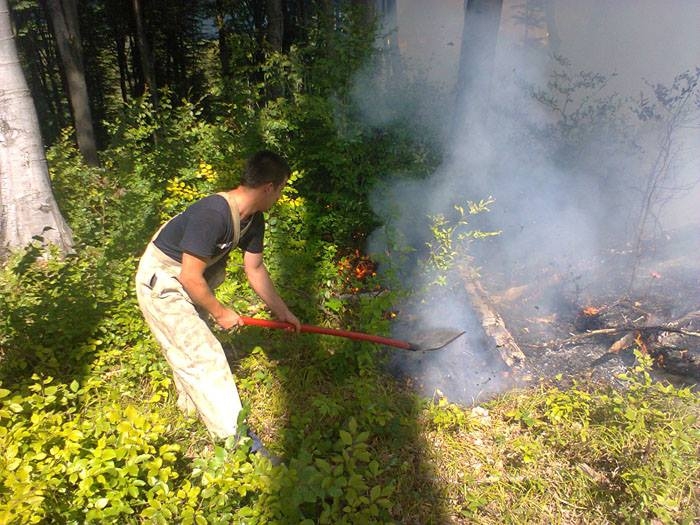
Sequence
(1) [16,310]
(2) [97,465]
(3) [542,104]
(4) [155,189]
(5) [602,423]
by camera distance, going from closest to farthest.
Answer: (2) [97,465] → (5) [602,423] → (1) [16,310] → (4) [155,189] → (3) [542,104]

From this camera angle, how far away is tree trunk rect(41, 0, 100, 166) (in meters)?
7.87

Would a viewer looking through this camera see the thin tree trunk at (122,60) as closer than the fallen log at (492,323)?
No

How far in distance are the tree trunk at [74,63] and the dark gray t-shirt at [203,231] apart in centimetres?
712

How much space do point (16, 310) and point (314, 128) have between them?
11.6 ft

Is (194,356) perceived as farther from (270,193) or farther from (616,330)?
(616,330)

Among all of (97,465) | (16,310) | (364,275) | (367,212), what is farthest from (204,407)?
(367,212)

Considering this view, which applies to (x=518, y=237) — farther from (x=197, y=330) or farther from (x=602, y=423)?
(x=197, y=330)

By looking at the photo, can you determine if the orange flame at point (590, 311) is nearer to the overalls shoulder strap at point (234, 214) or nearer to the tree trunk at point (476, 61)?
the tree trunk at point (476, 61)

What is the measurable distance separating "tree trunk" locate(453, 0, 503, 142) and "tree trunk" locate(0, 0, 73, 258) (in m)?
5.30

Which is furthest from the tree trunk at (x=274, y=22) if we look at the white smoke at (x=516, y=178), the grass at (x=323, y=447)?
the grass at (x=323, y=447)

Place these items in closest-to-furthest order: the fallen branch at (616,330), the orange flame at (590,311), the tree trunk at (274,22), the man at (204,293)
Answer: the man at (204,293) → the fallen branch at (616,330) → the orange flame at (590,311) → the tree trunk at (274,22)

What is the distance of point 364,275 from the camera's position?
16.1ft

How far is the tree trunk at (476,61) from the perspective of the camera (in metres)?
6.30

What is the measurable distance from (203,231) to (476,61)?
5.79 metres
